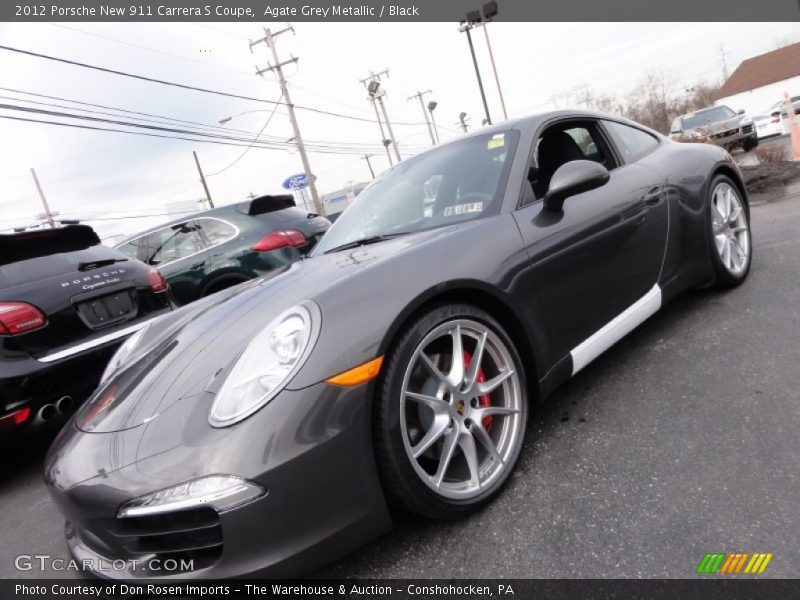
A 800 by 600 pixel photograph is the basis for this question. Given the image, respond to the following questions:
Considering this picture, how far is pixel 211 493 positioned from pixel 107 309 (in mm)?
2622

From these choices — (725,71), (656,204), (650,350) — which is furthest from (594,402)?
(725,71)

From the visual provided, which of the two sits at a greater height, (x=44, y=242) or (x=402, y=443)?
(x=44, y=242)

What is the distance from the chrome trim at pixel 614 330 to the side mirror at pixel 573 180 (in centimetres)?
64

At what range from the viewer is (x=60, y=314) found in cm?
313

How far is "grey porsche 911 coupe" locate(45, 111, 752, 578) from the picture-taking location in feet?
4.51

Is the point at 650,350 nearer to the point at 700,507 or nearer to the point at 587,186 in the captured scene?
the point at 587,186

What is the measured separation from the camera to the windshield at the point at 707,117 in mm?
14517

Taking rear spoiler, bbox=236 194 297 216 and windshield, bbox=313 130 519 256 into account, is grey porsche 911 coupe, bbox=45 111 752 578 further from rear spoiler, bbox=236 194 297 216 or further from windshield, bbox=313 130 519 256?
rear spoiler, bbox=236 194 297 216

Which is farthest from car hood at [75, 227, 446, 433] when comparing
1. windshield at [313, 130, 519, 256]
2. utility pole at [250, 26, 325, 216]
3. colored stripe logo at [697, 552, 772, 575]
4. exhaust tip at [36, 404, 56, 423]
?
utility pole at [250, 26, 325, 216]

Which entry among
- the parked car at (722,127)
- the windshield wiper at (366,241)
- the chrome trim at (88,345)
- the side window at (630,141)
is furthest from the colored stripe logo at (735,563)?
the parked car at (722,127)

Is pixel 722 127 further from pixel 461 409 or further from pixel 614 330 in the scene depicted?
pixel 461 409

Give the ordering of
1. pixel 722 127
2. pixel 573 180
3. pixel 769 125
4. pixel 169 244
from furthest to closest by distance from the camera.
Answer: pixel 769 125 < pixel 722 127 < pixel 169 244 < pixel 573 180

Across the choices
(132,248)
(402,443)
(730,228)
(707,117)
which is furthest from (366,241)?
(707,117)

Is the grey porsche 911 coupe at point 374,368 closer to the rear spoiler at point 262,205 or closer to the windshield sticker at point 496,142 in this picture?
the windshield sticker at point 496,142
